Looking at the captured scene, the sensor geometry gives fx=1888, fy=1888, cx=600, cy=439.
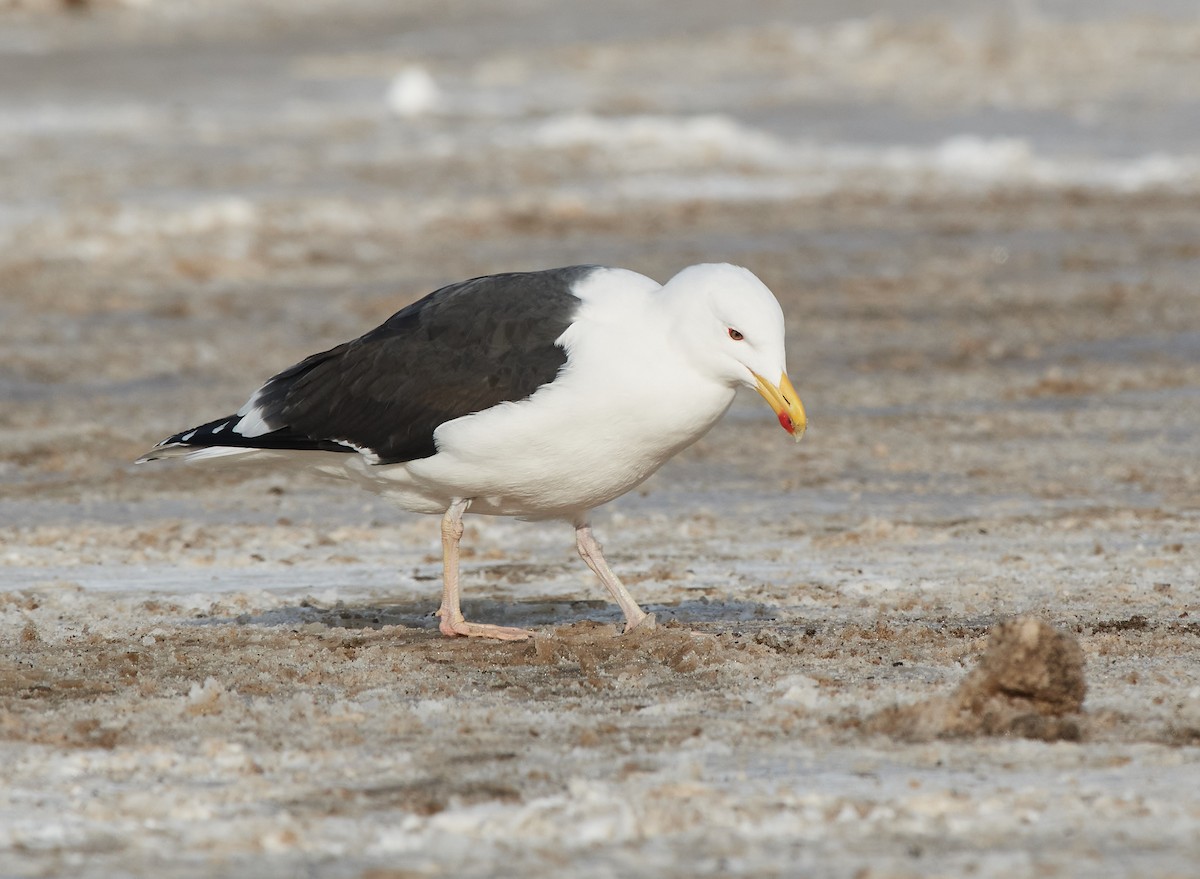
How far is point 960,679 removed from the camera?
6035 millimetres

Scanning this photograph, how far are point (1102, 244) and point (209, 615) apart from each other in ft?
38.5

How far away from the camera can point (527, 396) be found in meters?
6.43

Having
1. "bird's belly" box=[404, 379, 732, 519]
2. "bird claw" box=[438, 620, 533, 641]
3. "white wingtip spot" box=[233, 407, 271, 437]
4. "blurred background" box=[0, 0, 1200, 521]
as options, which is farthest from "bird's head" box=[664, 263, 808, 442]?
"blurred background" box=[0, 0, 1200, 521]

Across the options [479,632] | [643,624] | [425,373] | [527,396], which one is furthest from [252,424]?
[643,624]

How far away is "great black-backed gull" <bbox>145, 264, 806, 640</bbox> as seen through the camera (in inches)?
247

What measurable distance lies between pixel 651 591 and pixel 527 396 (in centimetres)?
166

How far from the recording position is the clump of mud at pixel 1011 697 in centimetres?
528

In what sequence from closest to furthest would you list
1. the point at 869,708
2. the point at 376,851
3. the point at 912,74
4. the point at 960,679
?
the point at 376,851, the point at 869,708, the point at 960,679, the point at 912,74

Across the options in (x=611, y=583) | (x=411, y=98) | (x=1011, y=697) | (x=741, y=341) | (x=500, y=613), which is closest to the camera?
(x=1011, y=697)

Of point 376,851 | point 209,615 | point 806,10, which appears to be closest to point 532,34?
point 806,10

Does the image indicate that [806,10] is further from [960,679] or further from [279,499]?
[960,679]

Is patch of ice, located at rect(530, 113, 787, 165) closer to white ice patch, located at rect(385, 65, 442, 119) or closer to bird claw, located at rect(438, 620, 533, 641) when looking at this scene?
white ice patch, located at rect(385, 65, 442, 119)

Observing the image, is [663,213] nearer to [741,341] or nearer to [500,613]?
[500,613]

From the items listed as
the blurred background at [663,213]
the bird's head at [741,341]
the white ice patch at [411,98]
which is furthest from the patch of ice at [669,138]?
the bird's head at [741,341]
